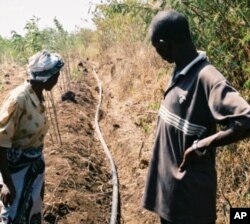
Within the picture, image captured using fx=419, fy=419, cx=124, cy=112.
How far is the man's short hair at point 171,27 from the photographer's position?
2133mm

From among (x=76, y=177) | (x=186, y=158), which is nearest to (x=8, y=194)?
(x=186, y=158)

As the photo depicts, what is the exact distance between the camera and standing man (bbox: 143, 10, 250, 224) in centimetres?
208

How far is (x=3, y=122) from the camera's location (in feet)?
8.53

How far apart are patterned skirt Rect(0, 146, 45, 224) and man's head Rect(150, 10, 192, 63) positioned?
1.24 metres

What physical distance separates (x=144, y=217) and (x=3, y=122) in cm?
258

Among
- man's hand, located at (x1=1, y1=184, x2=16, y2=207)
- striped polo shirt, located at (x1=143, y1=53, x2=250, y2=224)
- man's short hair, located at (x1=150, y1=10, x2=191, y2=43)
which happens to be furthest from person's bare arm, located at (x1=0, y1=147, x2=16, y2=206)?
man's short hair, located at (x1=150, y1=10, x2=191, y2=43)

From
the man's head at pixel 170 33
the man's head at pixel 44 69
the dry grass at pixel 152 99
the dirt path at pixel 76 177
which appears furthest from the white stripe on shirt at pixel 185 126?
the dirt path at pixel 76 177

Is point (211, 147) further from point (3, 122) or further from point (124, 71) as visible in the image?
point (124, 71)

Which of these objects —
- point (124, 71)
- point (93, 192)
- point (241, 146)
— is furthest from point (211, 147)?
point (124, 71)

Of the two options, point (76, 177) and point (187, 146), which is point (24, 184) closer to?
point (187, 146)

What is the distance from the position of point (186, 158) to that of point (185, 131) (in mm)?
138

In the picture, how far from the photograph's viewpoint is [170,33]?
214cm

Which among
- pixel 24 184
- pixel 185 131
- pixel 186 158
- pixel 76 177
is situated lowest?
pixel 76 177

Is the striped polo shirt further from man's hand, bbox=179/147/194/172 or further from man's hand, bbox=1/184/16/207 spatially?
man's hand, bbox=1/184/16/207
